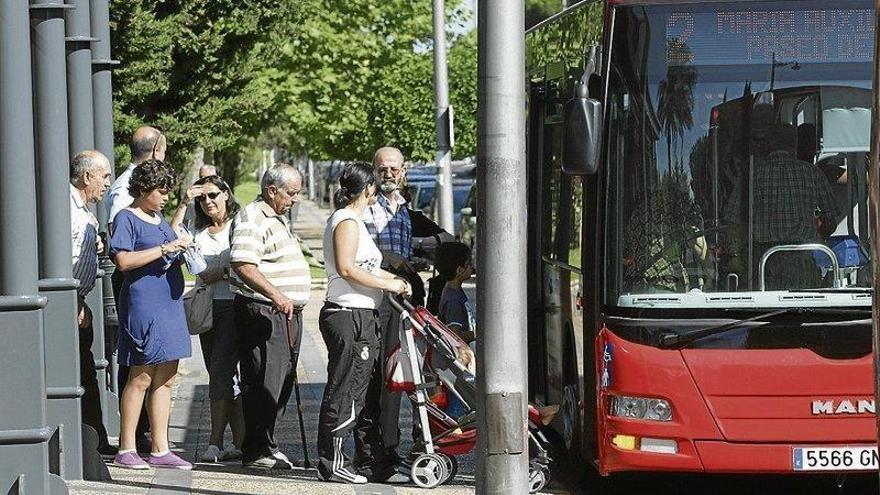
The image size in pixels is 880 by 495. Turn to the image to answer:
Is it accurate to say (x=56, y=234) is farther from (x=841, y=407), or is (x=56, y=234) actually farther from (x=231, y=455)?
(x=841, y=407)

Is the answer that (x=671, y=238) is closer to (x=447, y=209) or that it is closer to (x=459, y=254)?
(x=459, y=254)

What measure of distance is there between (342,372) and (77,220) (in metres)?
1.71

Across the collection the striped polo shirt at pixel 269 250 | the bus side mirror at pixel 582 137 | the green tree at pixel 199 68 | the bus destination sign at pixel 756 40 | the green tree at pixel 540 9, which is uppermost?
the green tree at pixel 199 68

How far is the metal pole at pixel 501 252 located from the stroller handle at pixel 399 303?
1.43 m

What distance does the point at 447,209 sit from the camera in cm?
2388

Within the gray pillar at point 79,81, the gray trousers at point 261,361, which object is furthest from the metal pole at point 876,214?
the gray pillar at point 79,81

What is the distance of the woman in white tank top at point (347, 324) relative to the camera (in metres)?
9.98

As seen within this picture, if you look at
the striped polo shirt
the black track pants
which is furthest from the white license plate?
the striped polo shirt

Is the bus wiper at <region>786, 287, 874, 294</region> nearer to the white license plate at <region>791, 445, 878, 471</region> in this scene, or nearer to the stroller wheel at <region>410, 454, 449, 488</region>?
the white license plate at <region>791, 445, 878, 471</region>

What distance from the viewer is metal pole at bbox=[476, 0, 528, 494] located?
327 inches

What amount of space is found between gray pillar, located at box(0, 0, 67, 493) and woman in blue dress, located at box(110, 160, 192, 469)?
202 cm

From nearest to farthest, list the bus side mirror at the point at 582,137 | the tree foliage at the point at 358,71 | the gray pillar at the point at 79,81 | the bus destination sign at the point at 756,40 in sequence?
the bus side mirror at the point at 582,137, the bus destination sign at the point at 756,40, the gray pillar at the point at 79,81, the tree foliage at the point at 358,71

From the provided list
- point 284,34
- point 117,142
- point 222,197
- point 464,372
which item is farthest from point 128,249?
point 284,34

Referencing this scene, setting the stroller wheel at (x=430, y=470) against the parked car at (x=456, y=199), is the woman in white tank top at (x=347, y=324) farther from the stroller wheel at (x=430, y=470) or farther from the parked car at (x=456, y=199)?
the parked car at (x=456, y=199)
